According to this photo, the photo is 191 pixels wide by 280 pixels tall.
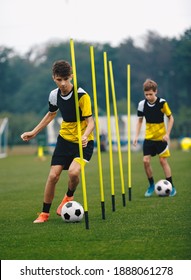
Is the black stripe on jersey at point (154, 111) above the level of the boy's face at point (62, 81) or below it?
below

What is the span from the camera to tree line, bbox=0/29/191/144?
5512 cm

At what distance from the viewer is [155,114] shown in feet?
39.7

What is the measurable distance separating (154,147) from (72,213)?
13.3 ft

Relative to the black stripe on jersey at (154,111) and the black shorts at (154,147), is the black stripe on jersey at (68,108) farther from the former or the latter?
the black shorts at (154,147)

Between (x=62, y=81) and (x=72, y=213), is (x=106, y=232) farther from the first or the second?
(x=62, y=81)

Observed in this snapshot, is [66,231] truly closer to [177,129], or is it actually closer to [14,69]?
[177,129]

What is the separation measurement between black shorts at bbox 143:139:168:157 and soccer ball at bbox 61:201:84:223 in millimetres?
3877

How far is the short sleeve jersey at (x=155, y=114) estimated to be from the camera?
1200 centimetres

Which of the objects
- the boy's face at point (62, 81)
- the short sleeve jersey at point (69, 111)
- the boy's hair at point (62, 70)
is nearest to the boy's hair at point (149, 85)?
the short sleeve jersey at point (69, 111)

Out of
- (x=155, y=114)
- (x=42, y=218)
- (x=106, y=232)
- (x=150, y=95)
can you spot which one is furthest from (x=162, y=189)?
(x=106, y=232)

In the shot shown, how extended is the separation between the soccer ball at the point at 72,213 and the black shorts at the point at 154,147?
3877 millimetres

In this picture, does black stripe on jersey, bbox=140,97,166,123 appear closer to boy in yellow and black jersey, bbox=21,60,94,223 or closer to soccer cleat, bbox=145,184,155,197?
soccer cleat, bbox=145,184,155,197
